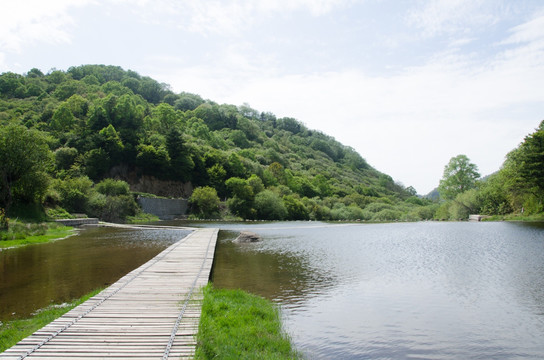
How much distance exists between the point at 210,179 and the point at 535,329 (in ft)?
219

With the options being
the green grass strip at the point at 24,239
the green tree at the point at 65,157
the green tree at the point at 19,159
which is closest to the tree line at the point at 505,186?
the green grass strip at the point at 24,239

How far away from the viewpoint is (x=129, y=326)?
6.01m

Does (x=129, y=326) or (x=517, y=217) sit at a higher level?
(x=517, y=217)

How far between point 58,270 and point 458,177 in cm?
7290

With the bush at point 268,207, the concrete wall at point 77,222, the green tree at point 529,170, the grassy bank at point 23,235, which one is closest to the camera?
the grassy bank at point 23,235

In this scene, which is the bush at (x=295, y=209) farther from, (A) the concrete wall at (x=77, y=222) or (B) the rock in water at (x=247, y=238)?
(B) the rock in water at (x=247, y=238)

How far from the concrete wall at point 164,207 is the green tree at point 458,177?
4968 cm

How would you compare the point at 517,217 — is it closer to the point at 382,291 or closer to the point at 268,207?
the point at 268,207

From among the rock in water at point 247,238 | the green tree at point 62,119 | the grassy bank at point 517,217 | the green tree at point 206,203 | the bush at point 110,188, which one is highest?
the green tree at point 62,119

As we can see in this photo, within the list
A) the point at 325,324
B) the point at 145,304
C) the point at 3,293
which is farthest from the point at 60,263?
the point at 325,324

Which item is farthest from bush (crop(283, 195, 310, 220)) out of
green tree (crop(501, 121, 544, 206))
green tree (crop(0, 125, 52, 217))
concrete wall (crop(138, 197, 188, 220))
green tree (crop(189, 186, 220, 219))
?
green tree (crop(0, 125, 52, 217))

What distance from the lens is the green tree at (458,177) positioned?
7050cm

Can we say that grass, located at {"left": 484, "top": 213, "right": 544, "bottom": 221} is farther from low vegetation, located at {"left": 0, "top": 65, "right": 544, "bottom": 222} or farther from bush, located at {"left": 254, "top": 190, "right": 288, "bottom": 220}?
bush, located at {"left": 254, "top": 190, "right": 288, "bottom": 220}

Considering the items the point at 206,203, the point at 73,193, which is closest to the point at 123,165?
the point at 206,203
